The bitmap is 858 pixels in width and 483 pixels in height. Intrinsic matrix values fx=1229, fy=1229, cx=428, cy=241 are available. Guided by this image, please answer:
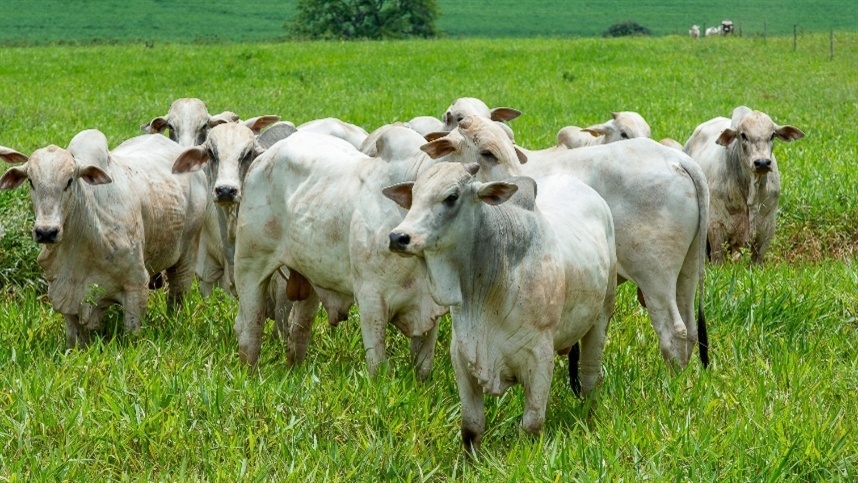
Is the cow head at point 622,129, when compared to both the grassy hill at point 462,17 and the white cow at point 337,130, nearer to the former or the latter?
the white cow at point 337,130

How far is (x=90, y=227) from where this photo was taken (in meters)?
7.46

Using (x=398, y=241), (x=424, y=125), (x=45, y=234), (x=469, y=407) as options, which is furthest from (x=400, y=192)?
(x=424, y=125)

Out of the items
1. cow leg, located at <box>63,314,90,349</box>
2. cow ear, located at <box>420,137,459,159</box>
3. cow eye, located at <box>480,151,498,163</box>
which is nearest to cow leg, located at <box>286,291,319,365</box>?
cow leg, located at <box>63,314,90,349</box>

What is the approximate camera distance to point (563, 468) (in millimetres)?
4922

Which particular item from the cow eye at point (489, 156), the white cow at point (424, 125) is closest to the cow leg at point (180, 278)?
the white cow at point (424, 125)

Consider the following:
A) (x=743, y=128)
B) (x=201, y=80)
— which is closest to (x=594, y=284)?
(x=743, y=128)

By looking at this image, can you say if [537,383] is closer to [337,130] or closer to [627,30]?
[337,130]

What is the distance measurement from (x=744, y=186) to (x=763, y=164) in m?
0.64

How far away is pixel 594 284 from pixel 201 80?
A: 22267 millimetres

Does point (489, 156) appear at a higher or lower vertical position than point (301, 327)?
higher

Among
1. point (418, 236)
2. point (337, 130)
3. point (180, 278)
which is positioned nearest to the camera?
point (418, 236)

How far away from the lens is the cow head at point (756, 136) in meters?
9.80

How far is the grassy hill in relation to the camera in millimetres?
59969

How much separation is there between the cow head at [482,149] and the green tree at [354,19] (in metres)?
50.8
